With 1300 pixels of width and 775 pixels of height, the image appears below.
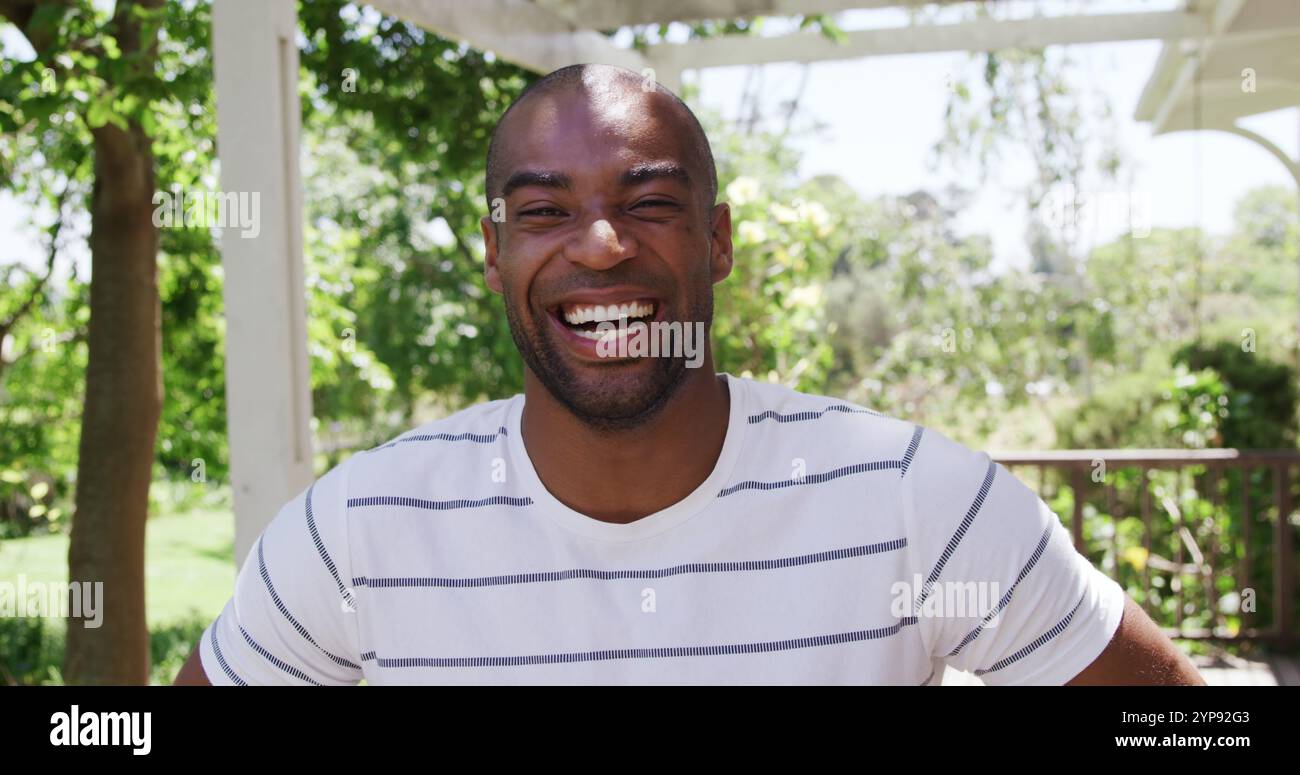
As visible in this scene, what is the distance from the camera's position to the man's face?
129 centimetres

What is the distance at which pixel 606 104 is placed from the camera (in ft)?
4.36

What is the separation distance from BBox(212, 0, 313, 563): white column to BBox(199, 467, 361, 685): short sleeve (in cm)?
88

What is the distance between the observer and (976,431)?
686 cm

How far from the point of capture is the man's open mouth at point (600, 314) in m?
1.30

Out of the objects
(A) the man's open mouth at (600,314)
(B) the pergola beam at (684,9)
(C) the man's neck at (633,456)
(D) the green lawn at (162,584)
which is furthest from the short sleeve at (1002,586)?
(D) the green lawn at (162,584)

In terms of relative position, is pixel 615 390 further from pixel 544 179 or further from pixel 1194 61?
pixel 1194 61

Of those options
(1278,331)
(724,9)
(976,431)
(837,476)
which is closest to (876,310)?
(976,431)

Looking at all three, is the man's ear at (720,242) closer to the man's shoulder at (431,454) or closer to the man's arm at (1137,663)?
the man's shoulder at (431,454)

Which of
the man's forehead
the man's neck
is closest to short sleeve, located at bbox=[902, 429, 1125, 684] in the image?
the man's neck

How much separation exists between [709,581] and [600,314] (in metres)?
0.33

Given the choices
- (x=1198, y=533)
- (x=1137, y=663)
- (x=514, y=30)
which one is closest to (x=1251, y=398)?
(x=1198, y=533)

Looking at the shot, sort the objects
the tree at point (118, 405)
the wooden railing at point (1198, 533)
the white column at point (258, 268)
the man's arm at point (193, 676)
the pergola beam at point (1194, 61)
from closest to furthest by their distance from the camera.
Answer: the man's arm at point (193, 676), the white column at point (258, 268), the pergola beam at point (1194, 61), the tree at point (118, 405), the wooden railing at point (1198, 533)
